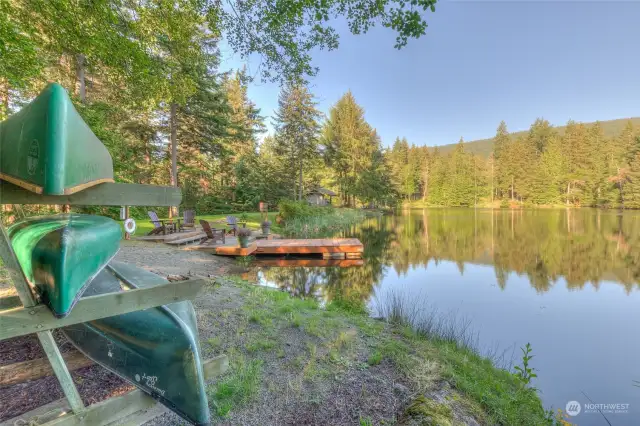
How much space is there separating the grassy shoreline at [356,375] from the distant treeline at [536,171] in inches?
1492

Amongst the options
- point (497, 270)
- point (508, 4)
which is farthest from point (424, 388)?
point (508, 4)

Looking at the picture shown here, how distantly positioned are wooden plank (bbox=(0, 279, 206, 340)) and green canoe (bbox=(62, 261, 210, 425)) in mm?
517

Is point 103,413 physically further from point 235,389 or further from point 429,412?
point 429,412

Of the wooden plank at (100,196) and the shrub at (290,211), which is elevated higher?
the wooden plank at (100,196)

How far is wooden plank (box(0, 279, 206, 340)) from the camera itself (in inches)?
54.4

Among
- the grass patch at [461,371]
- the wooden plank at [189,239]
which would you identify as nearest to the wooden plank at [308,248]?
the wooden plank at [189,239]

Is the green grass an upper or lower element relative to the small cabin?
lower

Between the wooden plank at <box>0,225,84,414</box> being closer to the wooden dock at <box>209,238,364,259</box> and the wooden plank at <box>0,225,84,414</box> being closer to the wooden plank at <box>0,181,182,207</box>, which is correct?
the wooden plank at <box>0,181,182,207</box>

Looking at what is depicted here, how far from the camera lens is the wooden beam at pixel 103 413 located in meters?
1.78

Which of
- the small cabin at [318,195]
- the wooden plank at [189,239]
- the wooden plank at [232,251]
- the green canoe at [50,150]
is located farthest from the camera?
the small cabin at [318,195]

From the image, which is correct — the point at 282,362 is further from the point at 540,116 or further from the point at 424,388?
the point at 540,116

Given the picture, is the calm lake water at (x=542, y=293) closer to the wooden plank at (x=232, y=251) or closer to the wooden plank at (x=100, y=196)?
the wooden plank at (x=232, y=251)

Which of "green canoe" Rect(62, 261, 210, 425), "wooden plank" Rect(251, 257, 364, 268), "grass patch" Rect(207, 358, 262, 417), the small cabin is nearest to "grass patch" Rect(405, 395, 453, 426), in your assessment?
"grass patch" Rect(207, 358, 262, 417)

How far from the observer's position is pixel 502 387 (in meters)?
3.12
